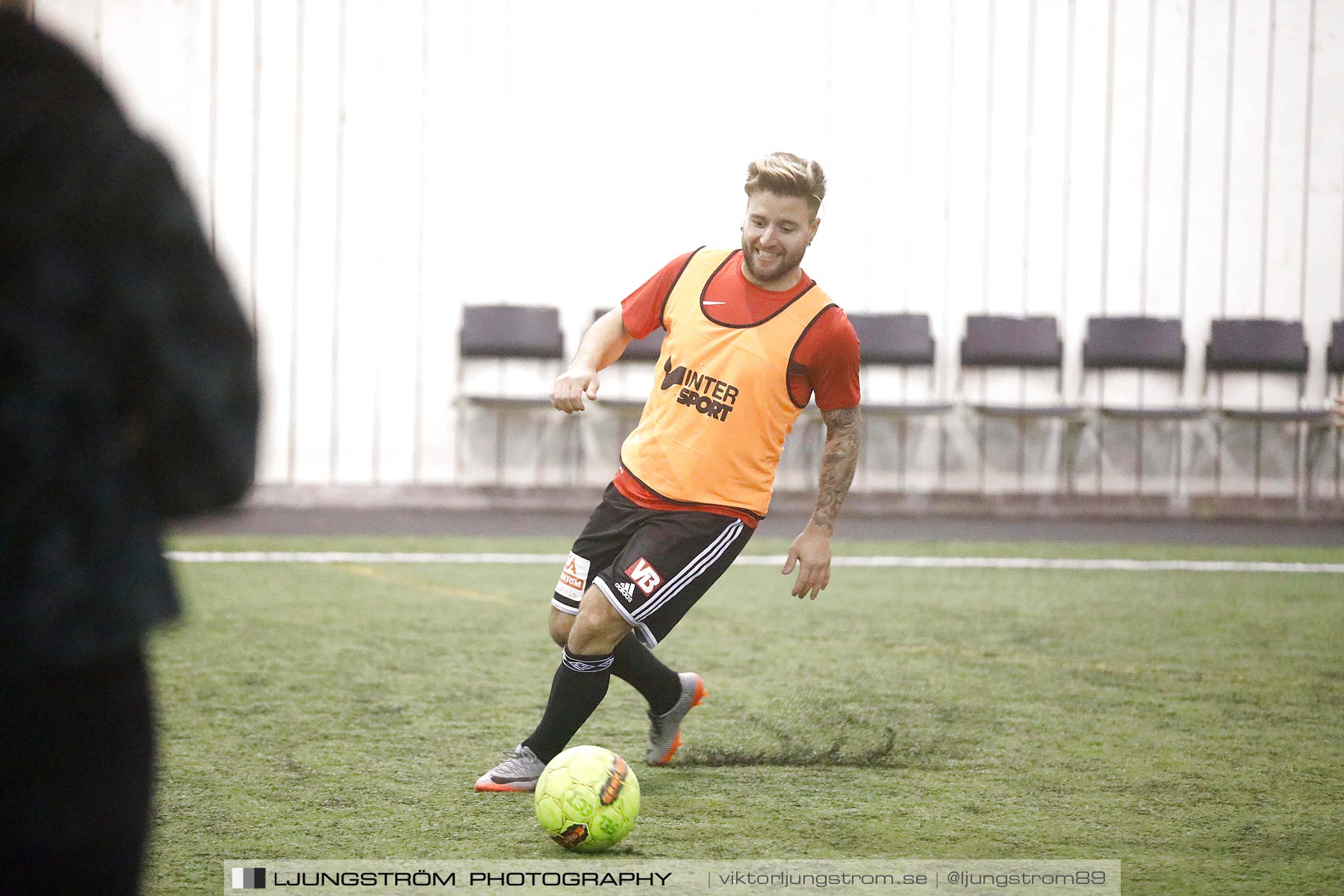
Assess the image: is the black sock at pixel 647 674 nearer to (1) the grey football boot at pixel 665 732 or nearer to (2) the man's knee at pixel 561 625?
(1) the grey football boot at pixel 665 732

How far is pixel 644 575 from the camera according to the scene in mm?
3598

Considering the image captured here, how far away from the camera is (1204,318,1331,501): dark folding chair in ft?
37.1

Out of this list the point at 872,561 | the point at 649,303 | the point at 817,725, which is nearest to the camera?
the point at 649,303

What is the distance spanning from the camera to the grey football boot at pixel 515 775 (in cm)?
368

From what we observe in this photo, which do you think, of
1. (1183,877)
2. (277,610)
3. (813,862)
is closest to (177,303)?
(813,862)

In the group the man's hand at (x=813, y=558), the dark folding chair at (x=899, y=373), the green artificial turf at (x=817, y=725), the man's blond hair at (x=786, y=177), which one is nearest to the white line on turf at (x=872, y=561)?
the green artificial turf at (x=817, y=725)

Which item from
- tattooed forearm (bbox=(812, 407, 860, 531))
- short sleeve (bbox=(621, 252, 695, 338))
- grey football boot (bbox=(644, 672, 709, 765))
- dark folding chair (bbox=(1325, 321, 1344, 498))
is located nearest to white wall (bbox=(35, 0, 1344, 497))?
dark folding chair (bbox=(1325, 321, 1344, 498))

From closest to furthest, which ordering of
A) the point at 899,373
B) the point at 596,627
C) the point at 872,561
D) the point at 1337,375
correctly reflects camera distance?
the point at 596,627 < the point at 872,561 < the point at 1337,375 < the point at 899,373

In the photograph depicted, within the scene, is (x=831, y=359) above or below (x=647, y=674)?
above

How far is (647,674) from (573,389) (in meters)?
1.00

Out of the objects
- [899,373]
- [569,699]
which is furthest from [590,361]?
[899,373]

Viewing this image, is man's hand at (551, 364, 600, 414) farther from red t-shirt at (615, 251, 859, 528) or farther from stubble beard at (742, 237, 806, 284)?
stubble beard at (742, 237, 806, 284)

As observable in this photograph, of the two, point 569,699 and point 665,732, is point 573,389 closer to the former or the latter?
point 569,699

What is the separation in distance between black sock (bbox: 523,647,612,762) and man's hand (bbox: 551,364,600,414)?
2.34 feet
